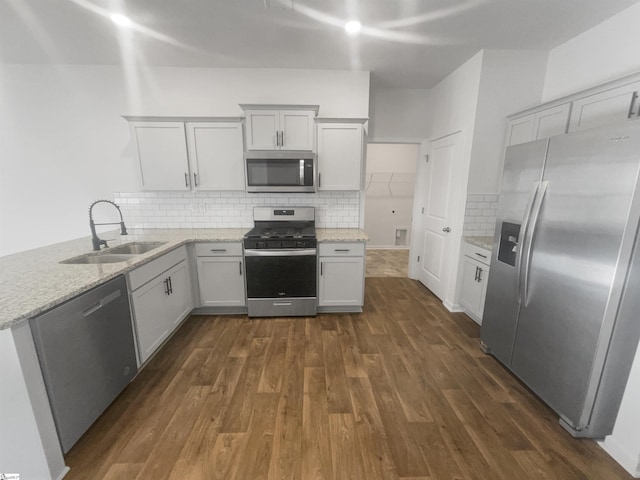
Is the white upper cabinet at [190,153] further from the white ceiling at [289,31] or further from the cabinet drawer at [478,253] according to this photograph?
the cabinet drawer at [478,253]

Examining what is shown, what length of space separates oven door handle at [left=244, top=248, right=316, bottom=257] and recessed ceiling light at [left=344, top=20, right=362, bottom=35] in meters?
2.05

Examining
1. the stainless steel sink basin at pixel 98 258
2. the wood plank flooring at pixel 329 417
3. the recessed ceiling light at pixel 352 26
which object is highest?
the recessed ceiling light at pixel 352 26

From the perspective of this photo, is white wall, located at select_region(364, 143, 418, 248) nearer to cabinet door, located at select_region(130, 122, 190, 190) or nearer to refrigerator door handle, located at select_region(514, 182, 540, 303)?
cabinet door, located at select_region(130, 122, 190, 190)

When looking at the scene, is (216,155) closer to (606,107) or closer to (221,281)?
(221,281)

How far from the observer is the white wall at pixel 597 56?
6.62 ft

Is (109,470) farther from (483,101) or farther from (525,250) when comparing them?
(483,101)

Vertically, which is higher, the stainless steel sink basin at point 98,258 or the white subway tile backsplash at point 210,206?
the white subway tile backsplash at point 210,206

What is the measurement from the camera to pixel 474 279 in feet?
9.25

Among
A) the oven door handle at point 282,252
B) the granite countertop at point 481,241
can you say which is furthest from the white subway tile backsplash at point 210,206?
the granite countertop at point 481,241

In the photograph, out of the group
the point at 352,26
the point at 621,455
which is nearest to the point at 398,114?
the point at 352,26

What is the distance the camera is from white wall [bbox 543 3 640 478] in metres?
1.38

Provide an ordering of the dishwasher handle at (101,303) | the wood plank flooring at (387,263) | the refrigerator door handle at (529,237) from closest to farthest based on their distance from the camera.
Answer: the dishwasher handle at (101,303)
the refrigerator door handle at (529,237)
the wood plank flooring at (387,263)

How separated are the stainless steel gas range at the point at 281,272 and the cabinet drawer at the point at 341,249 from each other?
0.40ft

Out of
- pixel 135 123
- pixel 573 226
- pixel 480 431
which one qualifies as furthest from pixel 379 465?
pixel 135 123
